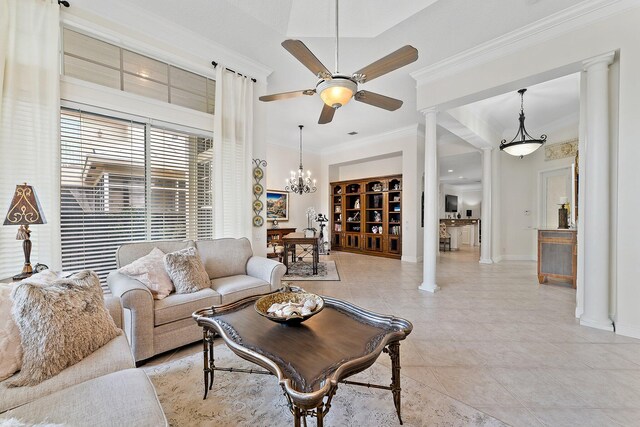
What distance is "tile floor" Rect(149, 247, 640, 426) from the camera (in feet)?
→ 5.34

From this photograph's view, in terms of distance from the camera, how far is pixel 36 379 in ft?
3.79

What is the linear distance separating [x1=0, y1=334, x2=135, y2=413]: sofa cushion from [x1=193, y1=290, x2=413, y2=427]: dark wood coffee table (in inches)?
16.3

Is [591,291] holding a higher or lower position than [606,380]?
higher

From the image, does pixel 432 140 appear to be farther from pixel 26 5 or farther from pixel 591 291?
pixel 26 5

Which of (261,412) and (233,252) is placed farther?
(233,252)

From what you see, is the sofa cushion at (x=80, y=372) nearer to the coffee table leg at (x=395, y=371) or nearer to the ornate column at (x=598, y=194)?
the coffee table leg at (x=395, y=371)

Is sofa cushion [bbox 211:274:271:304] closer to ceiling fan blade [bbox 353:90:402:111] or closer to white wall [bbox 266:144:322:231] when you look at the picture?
ceiling fan blade [bbox 353:90:402:111]

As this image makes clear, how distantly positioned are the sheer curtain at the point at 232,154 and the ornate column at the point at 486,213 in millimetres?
5687

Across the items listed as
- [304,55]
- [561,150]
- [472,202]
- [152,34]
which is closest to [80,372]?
[304,55]

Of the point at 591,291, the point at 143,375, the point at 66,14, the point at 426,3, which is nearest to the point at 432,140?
the point at 426,3

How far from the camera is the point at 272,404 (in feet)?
5.44

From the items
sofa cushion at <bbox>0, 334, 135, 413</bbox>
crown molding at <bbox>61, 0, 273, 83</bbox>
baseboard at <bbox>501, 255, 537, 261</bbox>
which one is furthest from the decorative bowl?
baseboard at <bbox>501, 255, 537, 261</bbox>

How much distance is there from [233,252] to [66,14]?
2.87 meters

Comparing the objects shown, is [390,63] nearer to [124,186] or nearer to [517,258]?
[124,186]
